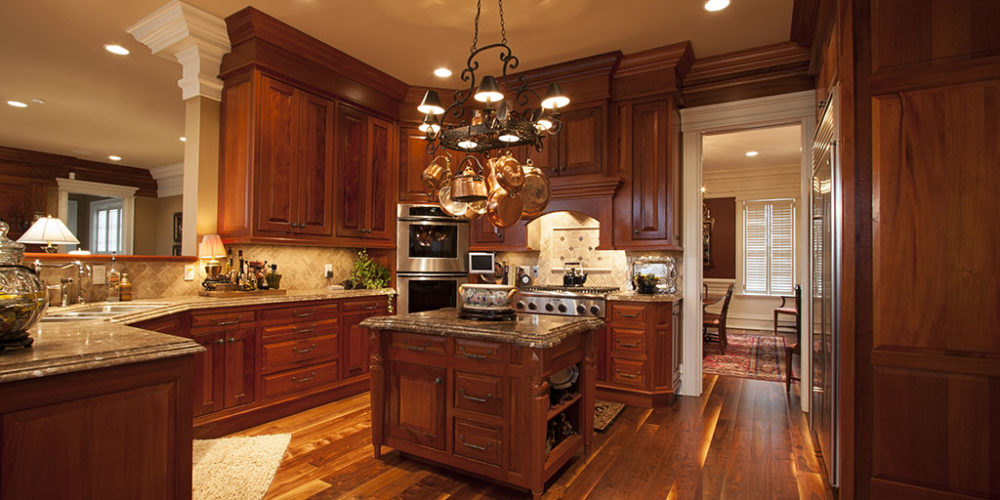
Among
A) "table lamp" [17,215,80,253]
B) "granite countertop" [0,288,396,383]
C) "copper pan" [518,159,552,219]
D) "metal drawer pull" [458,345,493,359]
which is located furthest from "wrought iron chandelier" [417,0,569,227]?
"table lamp" [17,215,80,253]

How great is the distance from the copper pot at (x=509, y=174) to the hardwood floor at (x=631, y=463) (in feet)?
5.16

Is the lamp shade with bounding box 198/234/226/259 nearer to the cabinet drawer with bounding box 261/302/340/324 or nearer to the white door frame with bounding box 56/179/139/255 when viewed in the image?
the cabinet drawer with bounding box 261/302/340/324

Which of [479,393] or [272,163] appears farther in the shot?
[272,163]

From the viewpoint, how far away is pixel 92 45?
154 inches

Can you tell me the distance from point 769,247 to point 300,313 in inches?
310

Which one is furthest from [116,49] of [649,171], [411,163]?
[649,171]

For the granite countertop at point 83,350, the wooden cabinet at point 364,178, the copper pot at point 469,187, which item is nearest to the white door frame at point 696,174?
the copper pot at point 469,187

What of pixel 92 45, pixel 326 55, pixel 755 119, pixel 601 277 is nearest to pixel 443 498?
pixel 601 277

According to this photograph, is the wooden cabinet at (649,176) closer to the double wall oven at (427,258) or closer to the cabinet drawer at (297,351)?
the double wall oven at (427,258)

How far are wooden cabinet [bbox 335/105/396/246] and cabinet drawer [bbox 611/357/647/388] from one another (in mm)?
2517

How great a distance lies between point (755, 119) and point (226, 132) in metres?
4.50

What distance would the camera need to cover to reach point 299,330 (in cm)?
371

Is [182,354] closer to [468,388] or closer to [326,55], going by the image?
[468,388]

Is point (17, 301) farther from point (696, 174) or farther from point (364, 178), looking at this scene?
point (696, 174)
